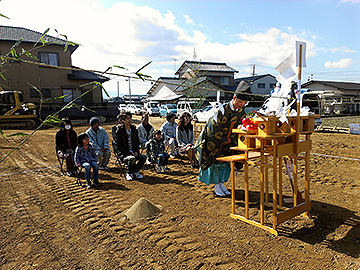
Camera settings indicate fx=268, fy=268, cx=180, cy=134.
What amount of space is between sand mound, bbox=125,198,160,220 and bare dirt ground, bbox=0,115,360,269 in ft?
0.39

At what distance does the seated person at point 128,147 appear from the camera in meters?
6.05

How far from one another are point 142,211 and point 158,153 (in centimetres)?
280

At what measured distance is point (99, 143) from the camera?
7.06 metres

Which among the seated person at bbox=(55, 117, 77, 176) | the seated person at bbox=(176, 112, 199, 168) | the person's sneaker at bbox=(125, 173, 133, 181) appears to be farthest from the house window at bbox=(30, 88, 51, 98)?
the person's sneaker at bbox=(125, 173, 133, 181)

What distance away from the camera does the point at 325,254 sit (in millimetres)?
3018

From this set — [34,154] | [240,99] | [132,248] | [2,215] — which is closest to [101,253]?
[132,248]

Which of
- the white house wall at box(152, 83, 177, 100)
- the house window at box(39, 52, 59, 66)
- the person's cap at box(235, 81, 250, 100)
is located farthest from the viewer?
the white house wall at box(152, 83, 177, 100)

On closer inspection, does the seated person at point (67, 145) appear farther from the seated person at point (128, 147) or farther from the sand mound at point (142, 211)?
the sand mound at point (142, 211)

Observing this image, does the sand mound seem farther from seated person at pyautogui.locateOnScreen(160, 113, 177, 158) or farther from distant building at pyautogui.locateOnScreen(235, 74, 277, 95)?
A: distant building at pyautogui.locateOnScreen(235, 74, 277, 95)

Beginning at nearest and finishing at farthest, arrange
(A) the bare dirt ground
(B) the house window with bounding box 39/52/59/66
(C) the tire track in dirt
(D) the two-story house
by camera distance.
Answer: (A) the bare dirt ground, (C) the tire track in dirt, (D) the two-story house, (B) the house window with bounding box 39/52/59/66

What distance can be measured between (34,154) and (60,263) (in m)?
7.37

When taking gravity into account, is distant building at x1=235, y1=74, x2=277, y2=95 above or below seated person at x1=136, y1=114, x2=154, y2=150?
above

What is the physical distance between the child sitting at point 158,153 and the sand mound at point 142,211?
2.37 metres

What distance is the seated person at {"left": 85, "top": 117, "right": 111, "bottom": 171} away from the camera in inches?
272
